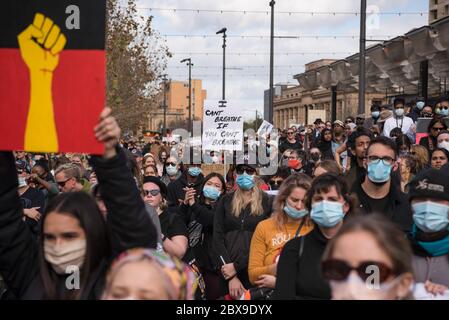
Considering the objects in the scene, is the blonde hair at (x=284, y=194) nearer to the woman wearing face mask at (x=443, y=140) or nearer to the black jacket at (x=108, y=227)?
the black jacket at (x=108, y=227)

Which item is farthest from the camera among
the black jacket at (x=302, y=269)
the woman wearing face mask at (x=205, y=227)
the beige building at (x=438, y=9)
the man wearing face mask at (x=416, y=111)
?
the beige building at (x=438, y=9)

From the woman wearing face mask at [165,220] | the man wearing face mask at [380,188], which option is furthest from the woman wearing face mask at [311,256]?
the woman wearing face mask at [165,220]

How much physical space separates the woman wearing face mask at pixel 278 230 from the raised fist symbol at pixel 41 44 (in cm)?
292

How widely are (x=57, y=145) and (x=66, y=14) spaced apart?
0.59m

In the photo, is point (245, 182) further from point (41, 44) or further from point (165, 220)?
point (41, 44)

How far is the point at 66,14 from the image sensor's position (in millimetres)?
3229

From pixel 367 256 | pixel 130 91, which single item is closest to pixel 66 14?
pixel 367 256

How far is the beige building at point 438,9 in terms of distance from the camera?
92000 millimetres

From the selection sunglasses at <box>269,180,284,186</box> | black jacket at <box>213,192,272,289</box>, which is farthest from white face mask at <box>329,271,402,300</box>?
sunglasses at <box>269,180,284,186</box>

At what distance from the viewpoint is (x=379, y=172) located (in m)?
5.66

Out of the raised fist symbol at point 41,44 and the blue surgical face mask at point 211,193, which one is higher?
the raised fist symbol at point 41,44

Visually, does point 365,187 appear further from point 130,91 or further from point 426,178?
point 130,91

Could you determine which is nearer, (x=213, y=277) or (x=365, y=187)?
(x=365, y=187)

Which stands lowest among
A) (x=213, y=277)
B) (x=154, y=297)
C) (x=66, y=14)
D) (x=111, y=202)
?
(x=213, y=277)
